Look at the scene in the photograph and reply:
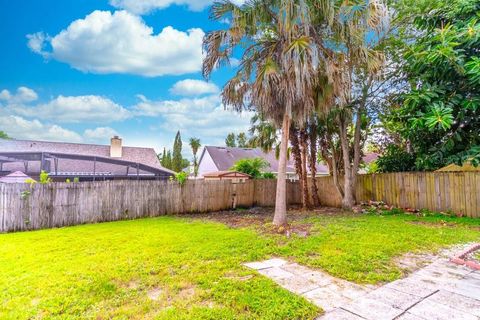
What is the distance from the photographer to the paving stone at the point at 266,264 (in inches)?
157

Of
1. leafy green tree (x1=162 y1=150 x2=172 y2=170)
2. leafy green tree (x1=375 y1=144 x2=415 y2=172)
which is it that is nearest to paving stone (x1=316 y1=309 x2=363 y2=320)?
leafy green tree (x1=375 y1=144 x2=415 y2=172)

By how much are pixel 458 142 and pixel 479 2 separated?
418 cm

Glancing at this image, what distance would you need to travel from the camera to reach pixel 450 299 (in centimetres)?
287

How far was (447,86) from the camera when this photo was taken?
26.0 ft

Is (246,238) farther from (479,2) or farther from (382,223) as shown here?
(479,2)

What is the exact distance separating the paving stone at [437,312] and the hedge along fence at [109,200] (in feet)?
28.9

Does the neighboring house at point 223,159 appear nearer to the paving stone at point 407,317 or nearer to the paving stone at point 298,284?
the paving stone at point 298,284

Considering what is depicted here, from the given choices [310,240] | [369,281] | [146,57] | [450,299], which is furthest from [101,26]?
[450,299]

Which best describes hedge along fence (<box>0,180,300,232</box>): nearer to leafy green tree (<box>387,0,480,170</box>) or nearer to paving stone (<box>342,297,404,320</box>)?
leafy green tree (<box>387,0,480,170</box>)

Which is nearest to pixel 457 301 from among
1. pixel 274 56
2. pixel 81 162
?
pixel 274 56

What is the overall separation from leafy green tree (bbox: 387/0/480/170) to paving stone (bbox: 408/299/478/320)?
5.81 metres

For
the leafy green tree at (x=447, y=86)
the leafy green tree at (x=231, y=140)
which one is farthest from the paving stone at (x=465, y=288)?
the leafy green tree at (x=231, y=140)

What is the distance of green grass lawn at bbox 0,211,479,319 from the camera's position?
270cm

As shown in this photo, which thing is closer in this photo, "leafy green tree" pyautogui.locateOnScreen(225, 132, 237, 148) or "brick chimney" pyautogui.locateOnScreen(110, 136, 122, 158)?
"brick chimney" pyautogui.locateOnScreen(110, 136, 122, 158)
